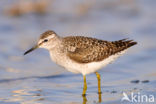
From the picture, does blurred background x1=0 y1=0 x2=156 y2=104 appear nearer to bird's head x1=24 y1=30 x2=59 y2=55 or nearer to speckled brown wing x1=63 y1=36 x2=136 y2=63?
speckled brown wing x1=63 y1=36 x2=136 y2=63

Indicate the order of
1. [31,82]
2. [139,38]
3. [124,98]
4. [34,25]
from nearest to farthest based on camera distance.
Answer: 1. [124,98]
2. [31,82]
3. [139,38]
4. [34,25]

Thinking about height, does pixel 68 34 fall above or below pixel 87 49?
above

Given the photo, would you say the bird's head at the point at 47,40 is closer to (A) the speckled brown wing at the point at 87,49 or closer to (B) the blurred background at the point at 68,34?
(A) the speckled brown wing at the point at 87,49

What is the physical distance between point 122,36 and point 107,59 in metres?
4.92

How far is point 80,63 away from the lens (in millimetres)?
10641

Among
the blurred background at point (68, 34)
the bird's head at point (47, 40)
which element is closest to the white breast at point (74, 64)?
A: the bird's head at point (47, 40)

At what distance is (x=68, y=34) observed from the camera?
51.4 ft

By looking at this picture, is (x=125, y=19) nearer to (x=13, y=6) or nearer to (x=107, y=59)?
(x=13, y=6)

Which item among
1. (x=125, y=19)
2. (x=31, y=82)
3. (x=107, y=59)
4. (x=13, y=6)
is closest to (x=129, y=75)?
(x=107, y=59)

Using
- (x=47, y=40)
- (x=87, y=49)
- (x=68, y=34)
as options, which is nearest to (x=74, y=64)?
(x=87, y=49)

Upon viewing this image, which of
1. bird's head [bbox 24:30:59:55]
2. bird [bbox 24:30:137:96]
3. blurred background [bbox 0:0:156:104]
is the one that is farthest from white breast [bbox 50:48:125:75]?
blurred background [bbox 0:0:156:104]

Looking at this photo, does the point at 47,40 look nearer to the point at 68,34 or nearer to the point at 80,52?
the point at 80,52

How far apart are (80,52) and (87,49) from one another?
0.19 meters

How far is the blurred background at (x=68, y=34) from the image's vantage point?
10.9 m
